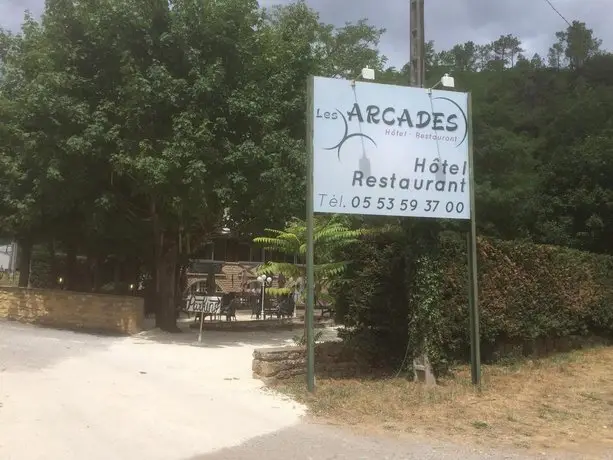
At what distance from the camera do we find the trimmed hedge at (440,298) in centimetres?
961

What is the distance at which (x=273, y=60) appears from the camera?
14.3 metres

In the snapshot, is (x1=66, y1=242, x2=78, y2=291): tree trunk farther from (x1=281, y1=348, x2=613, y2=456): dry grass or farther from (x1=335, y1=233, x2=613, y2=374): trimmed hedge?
(x1=281, y1=348, x2=613, y2=456): dry grass

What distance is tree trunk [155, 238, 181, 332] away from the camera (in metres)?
14.9

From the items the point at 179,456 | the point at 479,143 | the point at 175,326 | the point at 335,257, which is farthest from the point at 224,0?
the point at 479,143

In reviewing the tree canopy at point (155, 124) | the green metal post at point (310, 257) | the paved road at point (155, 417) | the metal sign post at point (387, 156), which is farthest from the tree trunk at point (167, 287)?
the green metal post at point (310, 257)

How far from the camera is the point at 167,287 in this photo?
15.1 metres

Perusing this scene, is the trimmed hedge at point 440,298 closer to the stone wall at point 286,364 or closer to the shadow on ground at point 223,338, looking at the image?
the stone wall at point 286,364

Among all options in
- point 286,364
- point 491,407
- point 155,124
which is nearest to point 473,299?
point 491,407

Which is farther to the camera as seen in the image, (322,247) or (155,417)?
(322,247)

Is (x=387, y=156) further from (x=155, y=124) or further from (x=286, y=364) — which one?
(x=155, y=124)

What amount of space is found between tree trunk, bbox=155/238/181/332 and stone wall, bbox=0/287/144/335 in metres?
0.56

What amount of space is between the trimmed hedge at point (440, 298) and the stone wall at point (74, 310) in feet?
19.3


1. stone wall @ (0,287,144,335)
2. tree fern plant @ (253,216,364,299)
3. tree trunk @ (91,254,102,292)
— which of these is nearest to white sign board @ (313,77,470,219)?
tree fern plant @ (253,216,364,299)

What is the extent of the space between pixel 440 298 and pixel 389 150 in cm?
247
